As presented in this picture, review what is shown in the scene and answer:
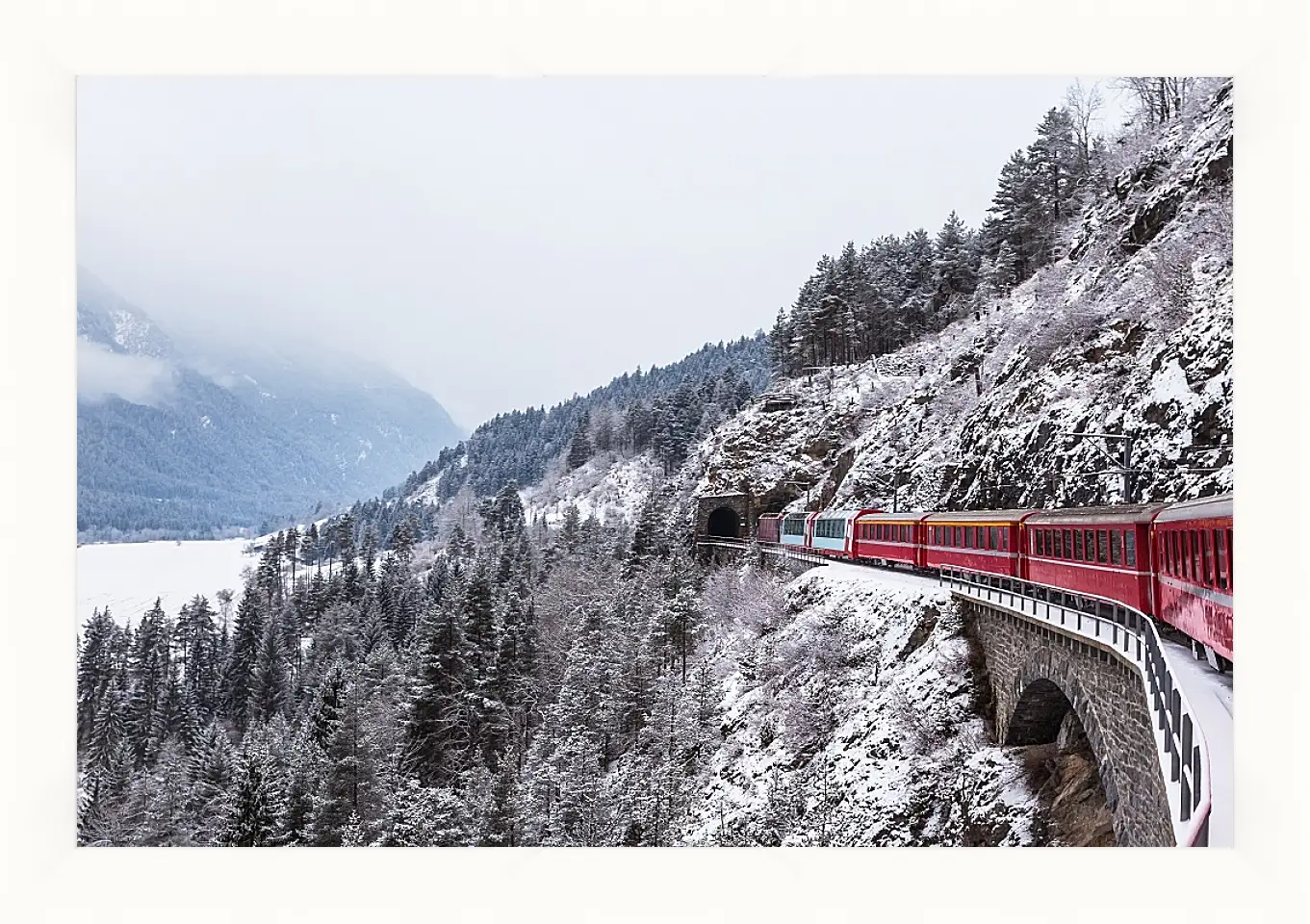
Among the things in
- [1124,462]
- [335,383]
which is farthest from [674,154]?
[335,383]

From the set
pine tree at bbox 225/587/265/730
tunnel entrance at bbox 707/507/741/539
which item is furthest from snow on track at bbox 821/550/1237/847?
pine tree at bbox 225/587/265/730

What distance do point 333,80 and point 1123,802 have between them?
12.8m

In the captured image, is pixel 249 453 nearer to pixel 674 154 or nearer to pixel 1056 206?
pixel 674 154

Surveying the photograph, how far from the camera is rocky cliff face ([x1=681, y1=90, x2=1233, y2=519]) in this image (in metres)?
10.4

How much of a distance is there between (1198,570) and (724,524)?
25672mm

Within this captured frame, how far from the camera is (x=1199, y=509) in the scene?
6023 millimetres

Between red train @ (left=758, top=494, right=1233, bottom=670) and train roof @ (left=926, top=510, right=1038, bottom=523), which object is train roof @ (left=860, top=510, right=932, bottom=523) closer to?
red train @ (left=758, top=494, right=1233, bottom=670)

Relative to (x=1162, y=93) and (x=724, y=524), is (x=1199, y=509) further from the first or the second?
(x=724, y=524)

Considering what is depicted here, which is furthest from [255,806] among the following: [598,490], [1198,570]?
[598,490]

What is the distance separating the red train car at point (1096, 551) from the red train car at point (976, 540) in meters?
0.32

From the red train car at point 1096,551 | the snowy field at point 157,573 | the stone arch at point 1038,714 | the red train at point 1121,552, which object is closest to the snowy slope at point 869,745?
the stone arch at point 1038,714

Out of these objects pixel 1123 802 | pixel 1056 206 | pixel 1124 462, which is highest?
pixel 1056 206

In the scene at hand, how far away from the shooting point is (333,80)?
12.1 metres

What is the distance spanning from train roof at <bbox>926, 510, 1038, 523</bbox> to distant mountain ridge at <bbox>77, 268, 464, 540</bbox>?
1769 cm
